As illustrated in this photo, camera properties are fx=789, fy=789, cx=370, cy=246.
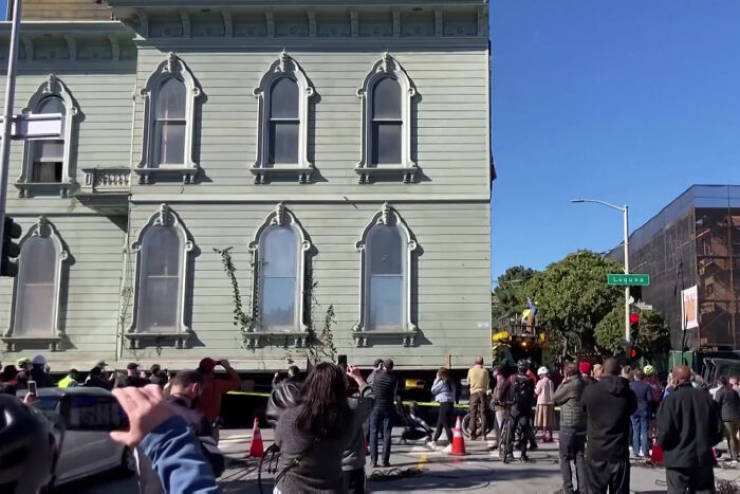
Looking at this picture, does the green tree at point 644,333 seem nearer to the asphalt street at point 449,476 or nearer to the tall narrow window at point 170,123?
the tall narrow window at point 170,123

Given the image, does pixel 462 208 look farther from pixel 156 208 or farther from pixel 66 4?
pixel 66 4

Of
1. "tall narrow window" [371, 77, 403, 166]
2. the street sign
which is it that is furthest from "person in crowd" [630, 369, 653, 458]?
the street sign

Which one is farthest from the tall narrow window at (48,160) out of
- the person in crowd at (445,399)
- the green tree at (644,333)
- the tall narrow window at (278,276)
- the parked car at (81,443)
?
the green tree at (644,333)

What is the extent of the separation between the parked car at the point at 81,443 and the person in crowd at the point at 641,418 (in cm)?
888

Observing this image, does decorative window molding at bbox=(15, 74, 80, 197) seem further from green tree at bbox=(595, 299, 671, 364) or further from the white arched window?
green tree at bbox=(595, 299, 671, 364)

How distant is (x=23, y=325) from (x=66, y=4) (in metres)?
8.78

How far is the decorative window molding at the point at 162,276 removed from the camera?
739 inches

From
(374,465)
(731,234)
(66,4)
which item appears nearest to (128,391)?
(374,465)

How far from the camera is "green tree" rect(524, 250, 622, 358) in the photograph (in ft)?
168

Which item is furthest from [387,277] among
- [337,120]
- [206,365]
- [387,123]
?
[206,365]

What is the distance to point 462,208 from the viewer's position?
19.0m

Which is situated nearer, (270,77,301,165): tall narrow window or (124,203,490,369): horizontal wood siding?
(124,203,490,369): horizontal wood siding

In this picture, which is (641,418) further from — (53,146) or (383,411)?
(53,146)

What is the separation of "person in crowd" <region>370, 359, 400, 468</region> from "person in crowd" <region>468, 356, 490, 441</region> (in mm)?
3531
